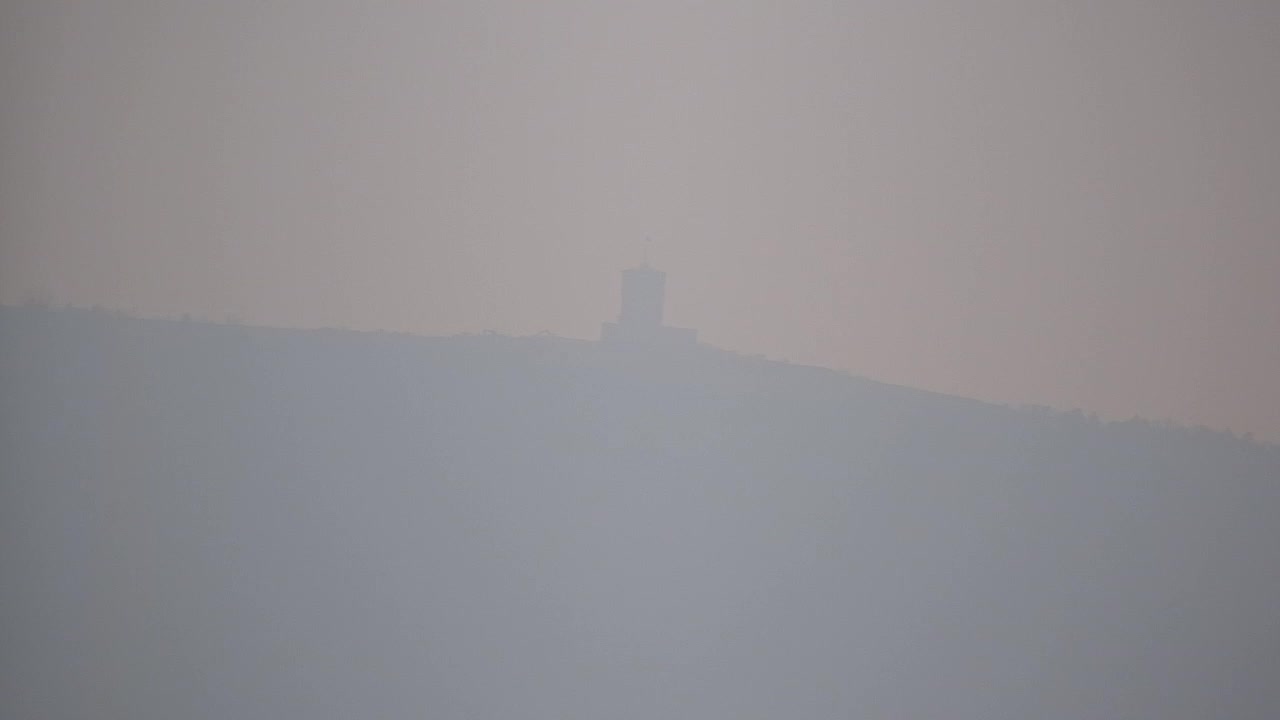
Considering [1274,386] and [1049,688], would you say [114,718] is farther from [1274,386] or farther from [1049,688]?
[1274,386]

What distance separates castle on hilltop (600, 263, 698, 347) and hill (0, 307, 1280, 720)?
45mm

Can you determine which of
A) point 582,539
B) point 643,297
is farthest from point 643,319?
point 582,539

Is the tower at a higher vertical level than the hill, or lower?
higher

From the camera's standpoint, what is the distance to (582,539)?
2.70 metres

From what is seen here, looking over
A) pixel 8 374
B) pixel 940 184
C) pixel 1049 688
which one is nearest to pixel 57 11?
pixel 8 374

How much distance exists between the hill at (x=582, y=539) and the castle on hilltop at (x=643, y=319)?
45mm

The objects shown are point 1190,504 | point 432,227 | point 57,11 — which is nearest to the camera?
point 57,11

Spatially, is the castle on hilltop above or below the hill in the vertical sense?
above

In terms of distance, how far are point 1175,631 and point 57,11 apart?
2936 millimetres

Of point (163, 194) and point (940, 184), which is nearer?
point (163, 194)

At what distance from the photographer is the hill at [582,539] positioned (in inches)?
101

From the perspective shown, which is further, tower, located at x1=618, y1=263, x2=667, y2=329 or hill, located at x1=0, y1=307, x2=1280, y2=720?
tower, located at x1=618, y1=263, x2=667, y2=329

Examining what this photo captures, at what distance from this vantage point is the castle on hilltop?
9.04 feet

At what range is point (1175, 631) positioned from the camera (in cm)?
284
